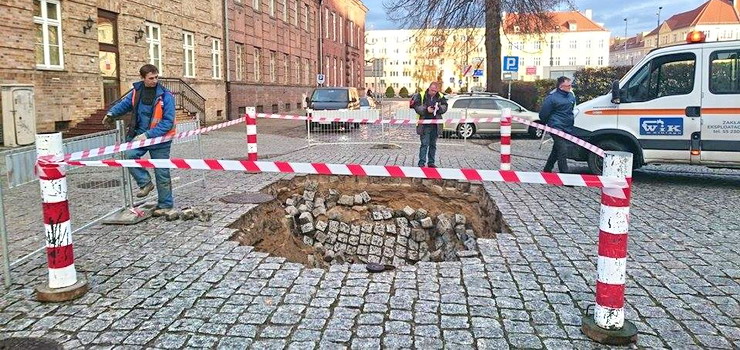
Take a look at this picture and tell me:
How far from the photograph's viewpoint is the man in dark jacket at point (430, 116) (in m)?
11.1

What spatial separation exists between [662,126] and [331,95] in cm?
1581

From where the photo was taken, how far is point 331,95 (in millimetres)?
23969

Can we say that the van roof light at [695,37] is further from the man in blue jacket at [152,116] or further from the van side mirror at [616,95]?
the man in blue jacket at [152,116]

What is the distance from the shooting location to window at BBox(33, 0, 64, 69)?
15892 mm

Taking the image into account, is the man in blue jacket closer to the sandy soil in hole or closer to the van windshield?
the sandy soil in hole

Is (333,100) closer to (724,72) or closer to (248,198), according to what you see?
(248,198)

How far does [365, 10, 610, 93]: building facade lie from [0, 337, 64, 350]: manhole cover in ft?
83.2

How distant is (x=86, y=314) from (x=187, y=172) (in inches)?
239

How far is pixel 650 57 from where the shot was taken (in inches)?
393

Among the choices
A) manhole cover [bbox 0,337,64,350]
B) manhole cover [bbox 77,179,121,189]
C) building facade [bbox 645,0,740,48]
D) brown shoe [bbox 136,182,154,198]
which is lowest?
manhole cover [bbox 0,337,64,350]

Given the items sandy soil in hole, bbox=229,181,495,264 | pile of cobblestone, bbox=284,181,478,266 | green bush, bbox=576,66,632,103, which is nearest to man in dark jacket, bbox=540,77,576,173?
sandy soil in hole, bbox=229,181,495,264

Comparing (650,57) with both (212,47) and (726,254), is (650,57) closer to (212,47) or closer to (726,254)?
(726,254)

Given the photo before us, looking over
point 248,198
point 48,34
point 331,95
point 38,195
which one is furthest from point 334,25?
point 38,195

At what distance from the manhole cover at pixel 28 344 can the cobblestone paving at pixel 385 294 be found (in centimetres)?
7
